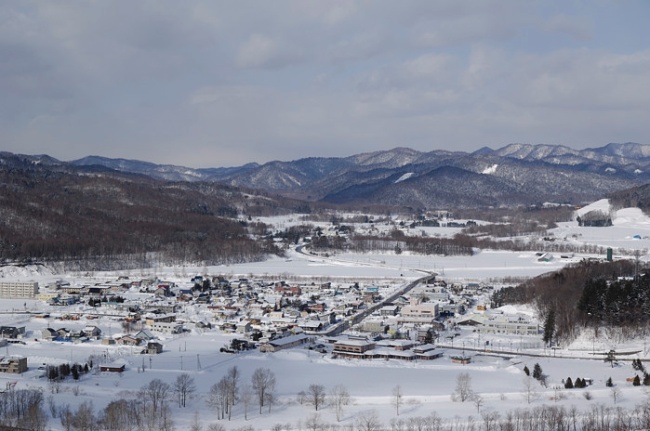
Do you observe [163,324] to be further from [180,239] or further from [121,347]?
[180,239]

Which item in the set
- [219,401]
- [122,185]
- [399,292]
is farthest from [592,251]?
[122,185]

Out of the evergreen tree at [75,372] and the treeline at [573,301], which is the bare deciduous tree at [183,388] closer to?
the evergreen tree at [75,372]

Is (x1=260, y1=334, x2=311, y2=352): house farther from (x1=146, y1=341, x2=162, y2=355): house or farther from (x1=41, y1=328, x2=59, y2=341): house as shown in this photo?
(x1=41, y1=328, x2=59, y2=341): house

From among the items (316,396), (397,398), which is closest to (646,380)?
(397,398)

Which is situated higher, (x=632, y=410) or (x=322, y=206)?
(x=322, y=206)

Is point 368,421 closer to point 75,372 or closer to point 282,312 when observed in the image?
point 75,372

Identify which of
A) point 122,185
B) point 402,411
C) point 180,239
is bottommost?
point 402,411

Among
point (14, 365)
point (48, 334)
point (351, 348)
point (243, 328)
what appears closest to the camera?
point (14, 365)

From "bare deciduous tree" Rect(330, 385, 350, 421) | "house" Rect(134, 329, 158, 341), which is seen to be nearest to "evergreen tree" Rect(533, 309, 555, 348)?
"bare deciduous tree" Rect(330, 385, 350, 421)
